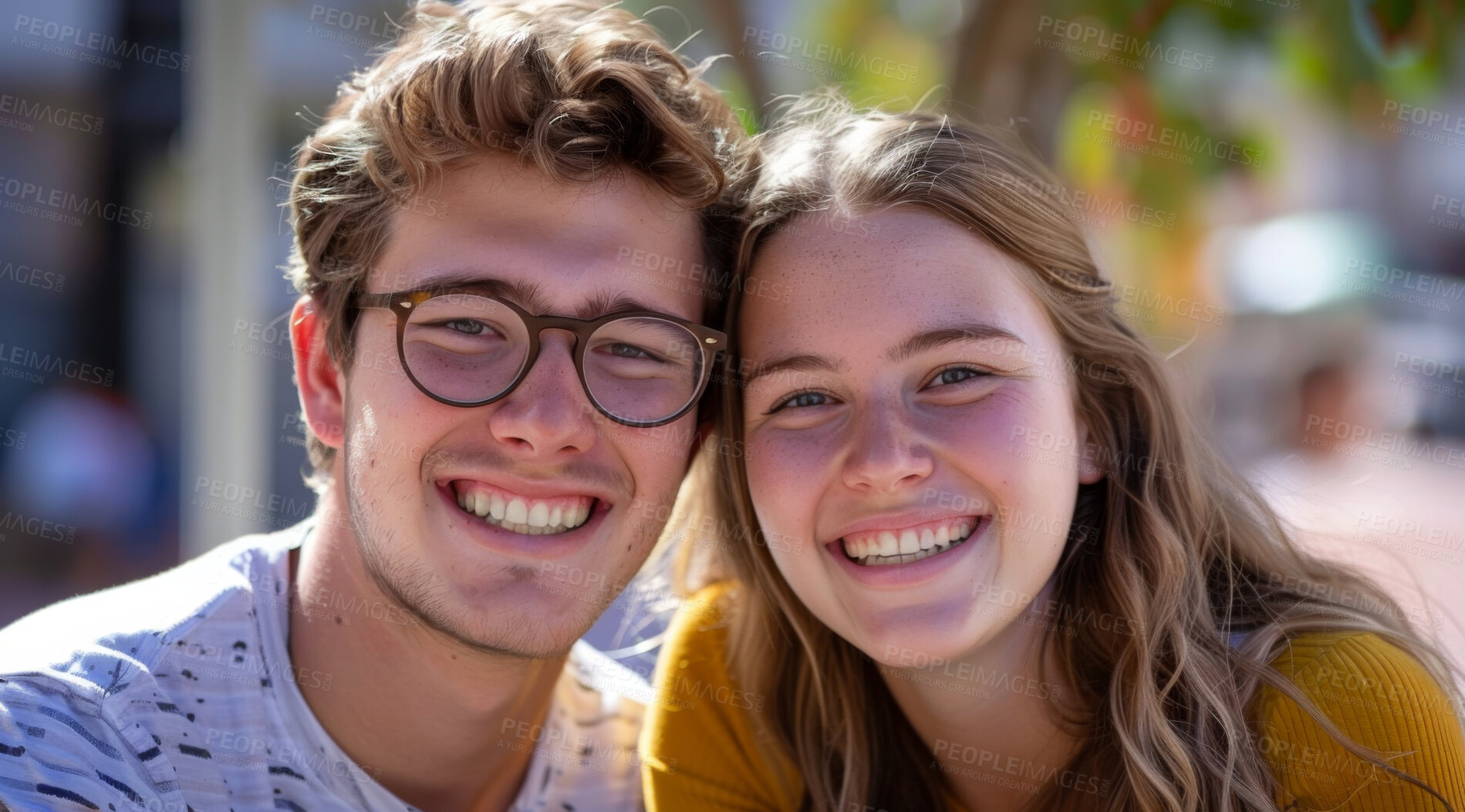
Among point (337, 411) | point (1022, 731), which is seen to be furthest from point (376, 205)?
point (1022, 731)

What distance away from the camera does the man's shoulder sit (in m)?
2.04

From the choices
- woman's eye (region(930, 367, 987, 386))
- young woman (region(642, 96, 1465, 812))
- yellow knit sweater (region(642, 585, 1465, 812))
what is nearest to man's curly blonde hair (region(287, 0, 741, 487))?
young woman (region(642, 96, 1465, 812))

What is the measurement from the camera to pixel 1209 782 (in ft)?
6.86

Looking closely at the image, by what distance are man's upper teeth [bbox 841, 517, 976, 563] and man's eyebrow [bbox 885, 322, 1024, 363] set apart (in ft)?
1.08

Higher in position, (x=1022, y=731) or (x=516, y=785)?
(x=1022, y=731)

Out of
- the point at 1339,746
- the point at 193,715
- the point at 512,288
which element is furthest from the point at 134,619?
the point at 1339,746

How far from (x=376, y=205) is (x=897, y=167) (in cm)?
109

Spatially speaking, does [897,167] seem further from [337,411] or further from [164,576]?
[164,576]

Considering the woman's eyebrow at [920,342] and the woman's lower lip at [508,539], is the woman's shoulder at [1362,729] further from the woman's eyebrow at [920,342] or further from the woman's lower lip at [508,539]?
the woman's lower lip at [508,539]

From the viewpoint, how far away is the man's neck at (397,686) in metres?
2.36

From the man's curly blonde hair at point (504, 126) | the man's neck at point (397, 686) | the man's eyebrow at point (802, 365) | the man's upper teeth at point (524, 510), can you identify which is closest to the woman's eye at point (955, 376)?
the man's eyebrow at point (802, 365)

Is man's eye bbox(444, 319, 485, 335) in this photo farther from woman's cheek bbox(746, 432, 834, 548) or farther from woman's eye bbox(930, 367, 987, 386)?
woman's eye bbox(930, 367, 987, 386)

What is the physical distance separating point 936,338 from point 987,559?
44cm

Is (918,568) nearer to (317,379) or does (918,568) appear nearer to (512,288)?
(512,288)
